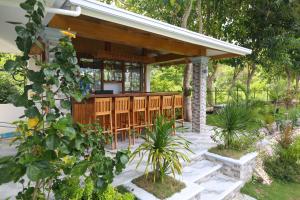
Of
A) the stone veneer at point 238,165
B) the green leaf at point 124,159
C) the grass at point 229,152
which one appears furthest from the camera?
the grass at point 229,152

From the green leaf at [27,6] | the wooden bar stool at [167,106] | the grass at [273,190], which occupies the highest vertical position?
the green leaf at [27,6]

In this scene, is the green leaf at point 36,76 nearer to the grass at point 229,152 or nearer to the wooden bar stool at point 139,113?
the wooden bar stool at point 139,113

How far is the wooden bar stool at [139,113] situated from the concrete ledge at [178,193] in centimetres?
216

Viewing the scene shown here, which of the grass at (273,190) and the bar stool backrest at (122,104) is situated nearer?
the grass at (273,190)

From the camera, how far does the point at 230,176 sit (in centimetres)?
476

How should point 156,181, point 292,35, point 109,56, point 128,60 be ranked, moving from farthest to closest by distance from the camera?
point 292,35
point 128,60
point 109,56
point 156,181

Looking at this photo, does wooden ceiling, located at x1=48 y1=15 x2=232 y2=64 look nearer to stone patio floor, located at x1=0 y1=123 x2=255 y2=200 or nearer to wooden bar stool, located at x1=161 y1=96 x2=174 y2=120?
wooden bar stool, located at x1=161 y1=96 x2=174 y2=120

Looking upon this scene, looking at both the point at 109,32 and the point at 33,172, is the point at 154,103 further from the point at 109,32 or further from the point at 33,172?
the point at 33,172

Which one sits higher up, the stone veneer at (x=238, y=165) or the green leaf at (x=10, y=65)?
the green leaf at (x=10, y=65)

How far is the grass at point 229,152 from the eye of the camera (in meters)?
4.98

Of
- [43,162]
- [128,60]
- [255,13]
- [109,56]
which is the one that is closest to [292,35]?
[255,13]

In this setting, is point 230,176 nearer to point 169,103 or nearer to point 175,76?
point 169,103

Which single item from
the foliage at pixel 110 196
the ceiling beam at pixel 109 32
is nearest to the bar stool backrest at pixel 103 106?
the ceiling beam at pixel 109 32

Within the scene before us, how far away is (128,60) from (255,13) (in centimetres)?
669
